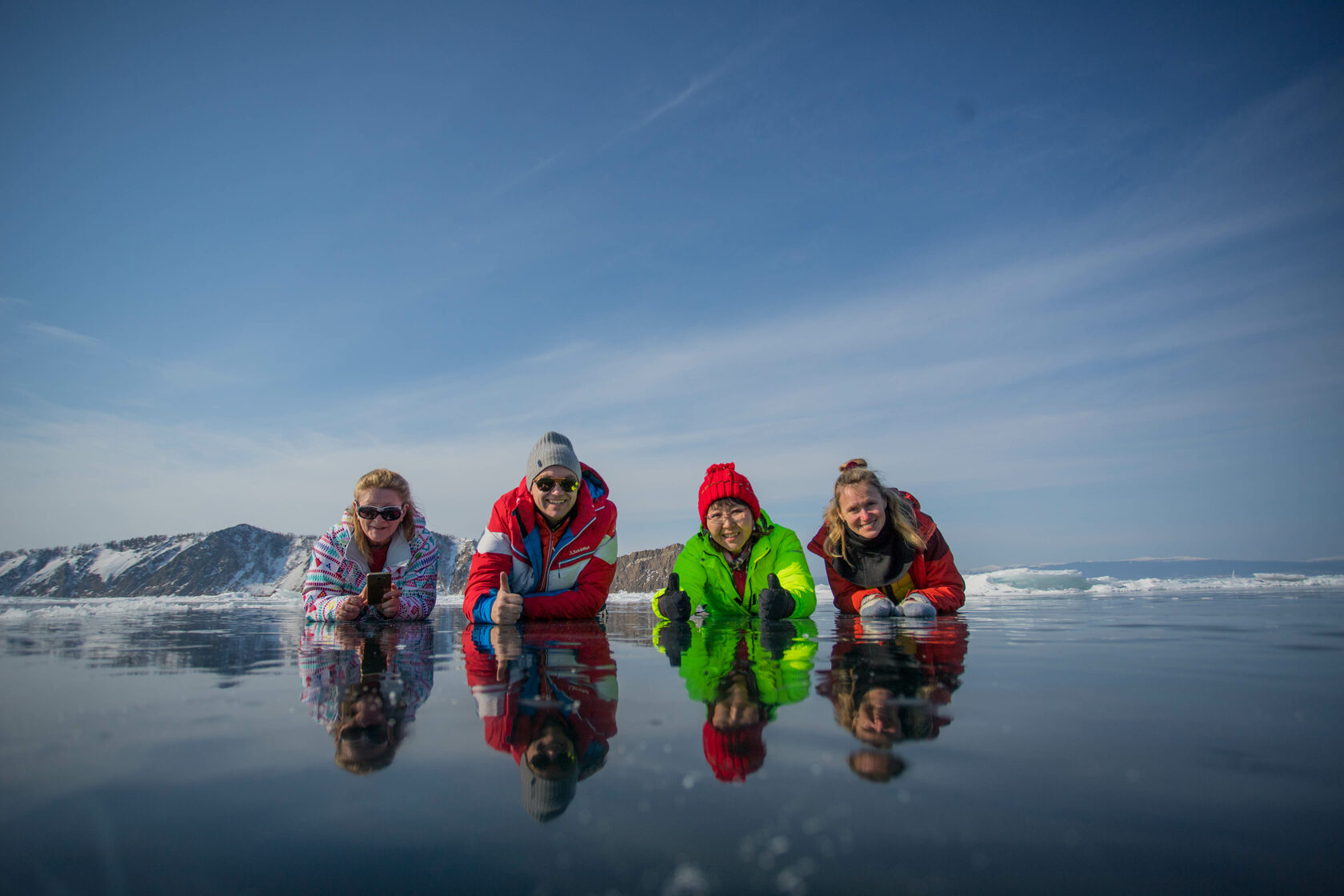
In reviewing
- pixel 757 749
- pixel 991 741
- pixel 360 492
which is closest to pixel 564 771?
pixel 757 749

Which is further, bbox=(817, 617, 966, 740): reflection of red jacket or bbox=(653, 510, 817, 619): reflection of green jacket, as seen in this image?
bbox=(653, 510, 817, 619): reflection of green jacket

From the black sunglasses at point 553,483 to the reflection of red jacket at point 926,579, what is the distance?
2.51 meters

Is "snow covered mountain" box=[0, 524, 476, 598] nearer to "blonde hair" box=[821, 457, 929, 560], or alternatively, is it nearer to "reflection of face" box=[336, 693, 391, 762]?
"blonde hair" box=[821, 457, 929, 560]

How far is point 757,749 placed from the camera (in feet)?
4.02

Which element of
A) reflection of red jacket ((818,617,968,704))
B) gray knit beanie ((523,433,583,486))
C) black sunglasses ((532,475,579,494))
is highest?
gray knit beanie ((523,433,583,486))

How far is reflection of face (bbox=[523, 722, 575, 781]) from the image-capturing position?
3.61ft

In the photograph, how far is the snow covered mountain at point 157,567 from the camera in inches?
3839

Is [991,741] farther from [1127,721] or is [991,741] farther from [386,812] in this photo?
[386,812]

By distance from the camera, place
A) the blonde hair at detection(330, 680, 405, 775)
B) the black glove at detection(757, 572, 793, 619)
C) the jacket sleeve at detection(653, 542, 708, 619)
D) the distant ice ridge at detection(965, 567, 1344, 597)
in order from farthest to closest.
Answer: the distant ice ridge at detection(965, 567, 1344, 597)
the jacket sleeve at detection(653, 542, 708, 619)
the black glove at detection(757, 572, 793, 619)
the blonde hair at detection(330, 680, 405, 775)

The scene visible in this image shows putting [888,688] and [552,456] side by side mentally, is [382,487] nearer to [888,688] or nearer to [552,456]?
[552,456]

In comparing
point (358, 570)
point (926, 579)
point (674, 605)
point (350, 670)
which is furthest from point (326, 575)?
point (926, 579)

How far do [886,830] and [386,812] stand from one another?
76 cm

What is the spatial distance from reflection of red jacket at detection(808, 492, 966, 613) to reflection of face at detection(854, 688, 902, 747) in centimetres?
384

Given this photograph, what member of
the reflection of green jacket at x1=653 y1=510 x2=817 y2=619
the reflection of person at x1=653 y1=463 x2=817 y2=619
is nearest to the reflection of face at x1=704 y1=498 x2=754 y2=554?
the reflection of person at x1=653 y1=463 x2=817 y2=619
